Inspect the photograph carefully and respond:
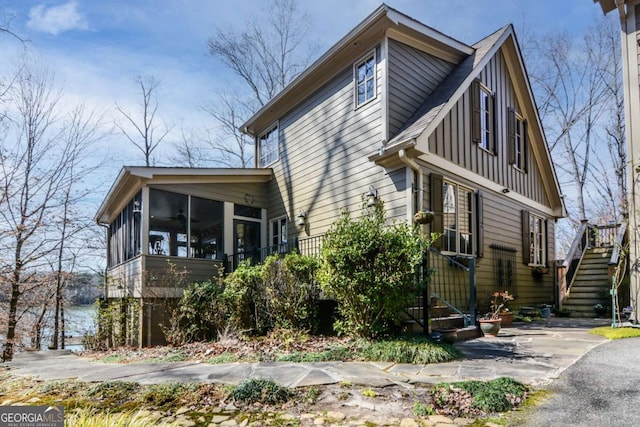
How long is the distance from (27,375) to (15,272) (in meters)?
8.28

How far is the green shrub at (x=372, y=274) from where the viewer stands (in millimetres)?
5777

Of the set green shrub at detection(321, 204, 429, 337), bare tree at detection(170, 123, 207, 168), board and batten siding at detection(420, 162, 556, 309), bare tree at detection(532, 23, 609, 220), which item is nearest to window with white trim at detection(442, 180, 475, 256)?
board and batten siding at detection(420, 162, 556, 309)

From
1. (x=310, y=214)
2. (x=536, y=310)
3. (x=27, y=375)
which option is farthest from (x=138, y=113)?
(x=536, y=310)

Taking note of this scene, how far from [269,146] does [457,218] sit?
19.9 feet

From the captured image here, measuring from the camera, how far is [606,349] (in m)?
5.25

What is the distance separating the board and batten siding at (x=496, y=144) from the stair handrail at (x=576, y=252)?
4.19ft

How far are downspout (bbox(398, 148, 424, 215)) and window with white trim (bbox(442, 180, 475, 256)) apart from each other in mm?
831

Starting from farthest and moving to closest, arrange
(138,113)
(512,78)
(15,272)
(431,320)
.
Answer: (138,113)
(15,272)
(512,78)
(431,320)

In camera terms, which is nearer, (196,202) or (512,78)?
(196,202)

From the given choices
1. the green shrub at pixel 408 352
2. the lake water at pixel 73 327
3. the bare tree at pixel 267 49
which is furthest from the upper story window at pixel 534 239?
the lake water at pixel 73 327

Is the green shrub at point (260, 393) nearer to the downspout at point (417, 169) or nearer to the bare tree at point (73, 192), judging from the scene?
the downspout at point (417, 169)

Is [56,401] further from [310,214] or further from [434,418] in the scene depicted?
[310,214]

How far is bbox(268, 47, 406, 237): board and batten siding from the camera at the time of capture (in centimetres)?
816

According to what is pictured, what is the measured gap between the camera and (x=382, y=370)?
460 cm
